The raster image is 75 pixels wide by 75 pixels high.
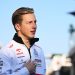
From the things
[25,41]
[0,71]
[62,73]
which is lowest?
[62,73]

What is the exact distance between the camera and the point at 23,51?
2.13 metres

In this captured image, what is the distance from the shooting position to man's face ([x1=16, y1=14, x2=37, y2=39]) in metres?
2.14

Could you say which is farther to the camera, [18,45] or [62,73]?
[62,73]

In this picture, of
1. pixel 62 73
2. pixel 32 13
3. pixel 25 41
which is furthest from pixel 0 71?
pixel 62 73

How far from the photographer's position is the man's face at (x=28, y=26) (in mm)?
2145

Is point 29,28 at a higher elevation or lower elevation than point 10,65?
higher

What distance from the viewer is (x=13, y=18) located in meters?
2.20

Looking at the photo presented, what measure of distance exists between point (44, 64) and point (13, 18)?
1.01 ft

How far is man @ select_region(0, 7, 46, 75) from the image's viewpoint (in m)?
2.10

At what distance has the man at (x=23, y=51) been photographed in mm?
2102

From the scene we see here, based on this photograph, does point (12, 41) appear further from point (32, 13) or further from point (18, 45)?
point (32, 13)

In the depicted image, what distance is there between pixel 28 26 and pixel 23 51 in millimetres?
140

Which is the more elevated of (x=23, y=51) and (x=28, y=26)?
(x=28, y=26)

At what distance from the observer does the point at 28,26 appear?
2.15 metres
